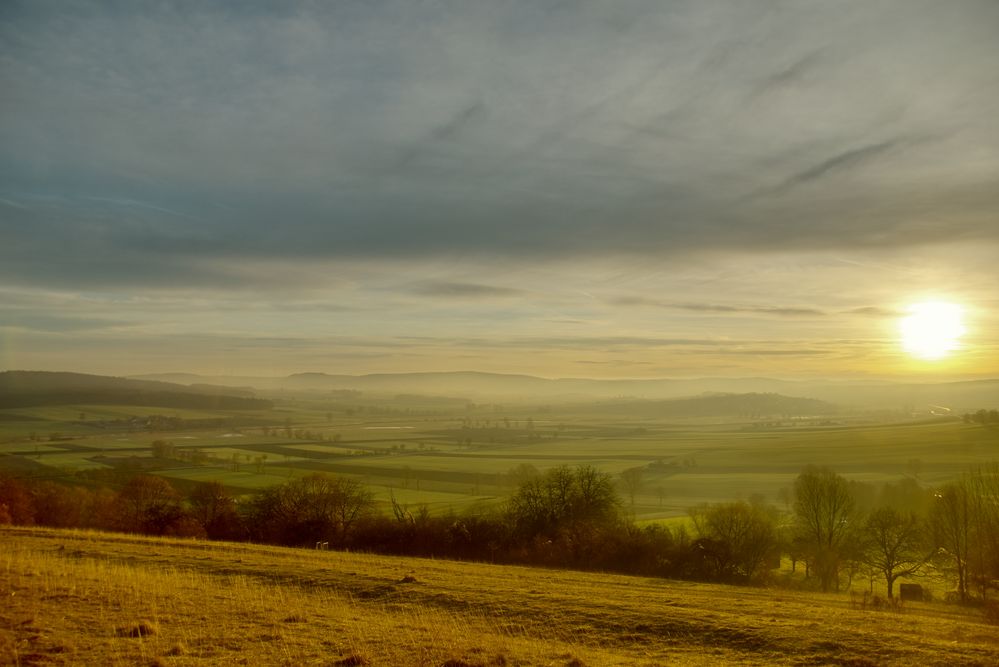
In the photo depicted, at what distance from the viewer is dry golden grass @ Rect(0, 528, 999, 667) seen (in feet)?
37.5

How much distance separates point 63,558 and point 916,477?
81228mm

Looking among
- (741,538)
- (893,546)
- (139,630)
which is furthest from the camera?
(893,546)

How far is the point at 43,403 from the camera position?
143 metres

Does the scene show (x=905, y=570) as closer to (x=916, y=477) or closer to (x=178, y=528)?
(x=916, y=477)

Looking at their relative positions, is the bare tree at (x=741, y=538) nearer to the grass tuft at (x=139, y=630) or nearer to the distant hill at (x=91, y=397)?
the grass tuft at (x=139, y=630)

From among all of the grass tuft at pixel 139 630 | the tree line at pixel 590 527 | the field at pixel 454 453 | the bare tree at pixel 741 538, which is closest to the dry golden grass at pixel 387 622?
the grass tuft at pixel 139 630

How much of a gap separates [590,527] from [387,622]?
26.8m

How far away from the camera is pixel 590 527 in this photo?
39.6 metres

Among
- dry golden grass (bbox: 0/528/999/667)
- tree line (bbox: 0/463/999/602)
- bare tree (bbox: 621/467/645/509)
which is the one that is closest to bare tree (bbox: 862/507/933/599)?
tree line (bbox: 0/463/999/602)

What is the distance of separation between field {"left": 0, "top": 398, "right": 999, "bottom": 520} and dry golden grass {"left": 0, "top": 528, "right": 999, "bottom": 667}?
4166cm

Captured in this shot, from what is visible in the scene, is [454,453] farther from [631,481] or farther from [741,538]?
[741,538]

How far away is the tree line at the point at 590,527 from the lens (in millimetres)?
35844

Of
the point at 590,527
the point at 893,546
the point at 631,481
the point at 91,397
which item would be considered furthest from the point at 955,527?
the point at 91,397

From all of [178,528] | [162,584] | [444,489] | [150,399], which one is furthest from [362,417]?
[162,584]
